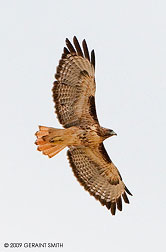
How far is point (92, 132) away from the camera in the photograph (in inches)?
600

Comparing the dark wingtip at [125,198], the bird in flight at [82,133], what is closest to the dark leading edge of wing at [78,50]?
the bird in flight at [82,133]

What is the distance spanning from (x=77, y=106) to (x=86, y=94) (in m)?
0.35

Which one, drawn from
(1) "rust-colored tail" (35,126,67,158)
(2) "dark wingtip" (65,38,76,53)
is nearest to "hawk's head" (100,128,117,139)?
(1) "rust-colored tail" (35,126,67,158)

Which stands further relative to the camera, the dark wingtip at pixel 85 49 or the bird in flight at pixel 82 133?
the dark wingtip at pixel 85 49

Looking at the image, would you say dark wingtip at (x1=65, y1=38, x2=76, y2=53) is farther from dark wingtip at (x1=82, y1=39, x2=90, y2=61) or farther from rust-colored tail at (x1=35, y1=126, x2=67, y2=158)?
rust-colored tail at (x1=35, y1=126, x2=67, y2=158)

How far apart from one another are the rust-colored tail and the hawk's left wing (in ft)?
3.26

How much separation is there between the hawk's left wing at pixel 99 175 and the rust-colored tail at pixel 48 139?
3.26 ft

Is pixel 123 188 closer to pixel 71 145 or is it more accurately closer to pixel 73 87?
pixel 71 145

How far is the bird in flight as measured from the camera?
15.1 m

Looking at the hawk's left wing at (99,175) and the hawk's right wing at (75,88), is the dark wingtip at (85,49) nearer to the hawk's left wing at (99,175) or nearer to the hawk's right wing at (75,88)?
the hawk's right wing at (75,88)

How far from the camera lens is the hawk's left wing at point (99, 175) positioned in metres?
15.9

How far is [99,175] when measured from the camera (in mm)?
16109

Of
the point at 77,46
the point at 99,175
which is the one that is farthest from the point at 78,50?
the point at 99,175

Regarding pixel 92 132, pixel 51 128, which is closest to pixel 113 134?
pixel 92 132
